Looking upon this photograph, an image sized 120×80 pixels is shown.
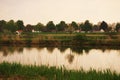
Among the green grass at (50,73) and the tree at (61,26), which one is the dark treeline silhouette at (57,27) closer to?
the tree at (61,26)

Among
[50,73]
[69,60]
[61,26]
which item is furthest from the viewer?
[61,26]

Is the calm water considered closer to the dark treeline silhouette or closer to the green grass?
the green grass

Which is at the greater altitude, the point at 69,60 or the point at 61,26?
the point at 61,26

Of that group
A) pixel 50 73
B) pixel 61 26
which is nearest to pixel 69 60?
pixel 50 73

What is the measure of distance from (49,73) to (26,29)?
96.1 meters

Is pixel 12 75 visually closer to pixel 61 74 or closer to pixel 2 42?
pixel 61 74

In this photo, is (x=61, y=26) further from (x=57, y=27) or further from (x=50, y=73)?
(x=50, y=73)

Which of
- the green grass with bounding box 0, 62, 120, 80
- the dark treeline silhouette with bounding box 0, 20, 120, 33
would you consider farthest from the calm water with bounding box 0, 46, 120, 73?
the dark treeline silhouette with bounding box 0, 20, 120, 33

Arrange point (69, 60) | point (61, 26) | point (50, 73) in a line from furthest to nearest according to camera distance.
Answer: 1. point (61, 26)
2. point (69, 60)
3. point (50, 73)

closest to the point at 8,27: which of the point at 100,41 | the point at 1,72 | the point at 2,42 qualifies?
the point at 2,42

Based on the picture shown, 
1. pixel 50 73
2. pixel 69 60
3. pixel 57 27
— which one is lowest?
pixel 69 60

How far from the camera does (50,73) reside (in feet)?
35.7

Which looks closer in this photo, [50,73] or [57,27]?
[50,73]

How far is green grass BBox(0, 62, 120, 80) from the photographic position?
9648 millimetres
